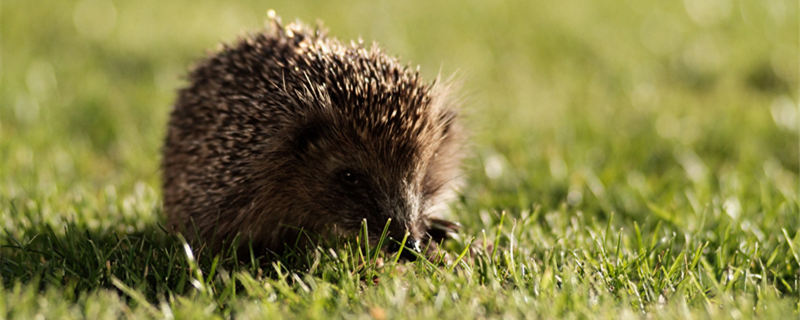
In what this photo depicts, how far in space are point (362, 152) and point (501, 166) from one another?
1.96 m

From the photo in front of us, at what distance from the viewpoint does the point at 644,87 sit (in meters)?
7.05

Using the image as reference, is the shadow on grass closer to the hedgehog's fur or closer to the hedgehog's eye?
the hedgehog's fur

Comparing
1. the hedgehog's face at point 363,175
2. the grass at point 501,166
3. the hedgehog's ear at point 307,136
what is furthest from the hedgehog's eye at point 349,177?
the grass at point 501,166

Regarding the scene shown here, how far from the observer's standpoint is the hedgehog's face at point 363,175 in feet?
12.0

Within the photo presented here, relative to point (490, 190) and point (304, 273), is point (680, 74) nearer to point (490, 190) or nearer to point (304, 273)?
point (490, 190)

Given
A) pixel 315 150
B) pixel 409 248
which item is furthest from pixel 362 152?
pixel 409 248

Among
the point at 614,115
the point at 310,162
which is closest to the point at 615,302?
the point at 310,162

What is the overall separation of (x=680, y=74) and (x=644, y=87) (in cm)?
65

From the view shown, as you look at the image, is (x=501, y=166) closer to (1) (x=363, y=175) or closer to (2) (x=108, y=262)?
(1) (x=363, y=175)

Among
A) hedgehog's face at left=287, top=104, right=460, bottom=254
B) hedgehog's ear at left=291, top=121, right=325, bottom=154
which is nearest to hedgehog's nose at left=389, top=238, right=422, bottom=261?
hedgehog's face at left=287, top=104, right=460, bottom=254

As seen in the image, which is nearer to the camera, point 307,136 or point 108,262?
point 108,262

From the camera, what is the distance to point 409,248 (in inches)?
137

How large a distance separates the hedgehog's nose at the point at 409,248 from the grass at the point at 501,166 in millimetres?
63

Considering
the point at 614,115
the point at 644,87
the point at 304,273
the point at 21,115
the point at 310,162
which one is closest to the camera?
the point at 304,273
